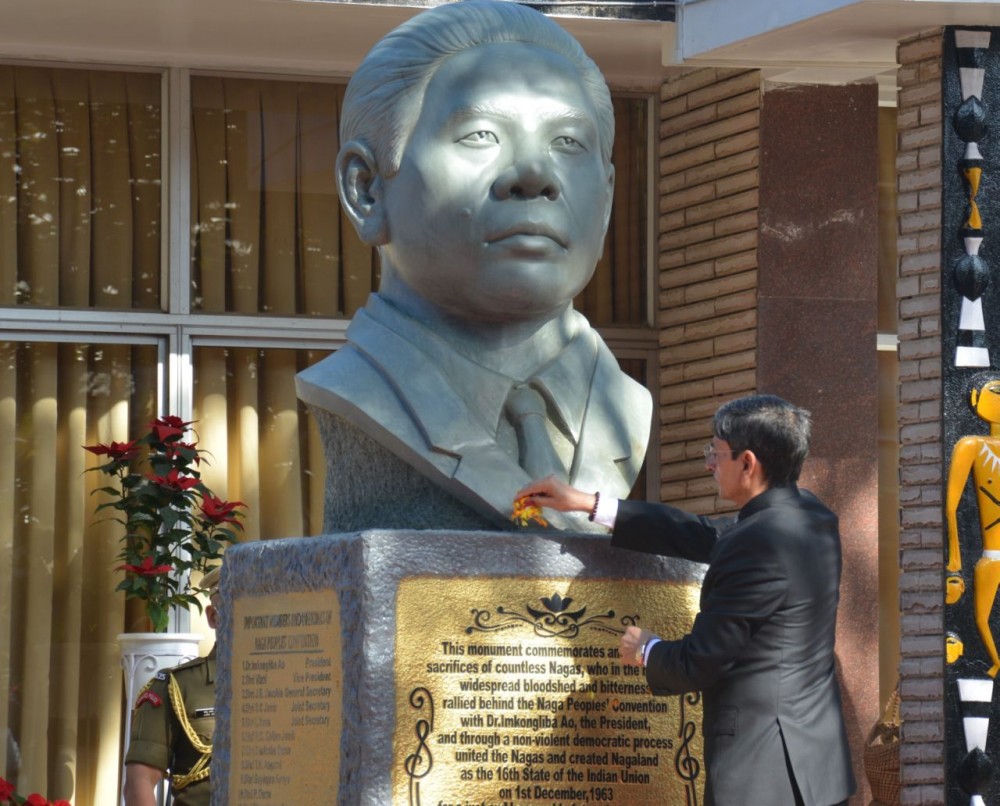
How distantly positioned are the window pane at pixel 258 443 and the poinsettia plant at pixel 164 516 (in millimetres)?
818

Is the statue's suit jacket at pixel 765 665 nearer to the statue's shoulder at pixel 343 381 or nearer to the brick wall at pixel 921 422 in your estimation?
the statue's shoulder at pixel 343 381

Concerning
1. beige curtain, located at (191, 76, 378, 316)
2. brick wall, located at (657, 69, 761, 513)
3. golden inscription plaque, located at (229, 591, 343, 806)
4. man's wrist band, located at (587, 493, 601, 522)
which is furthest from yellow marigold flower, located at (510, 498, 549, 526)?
beige curtain, located at (191, 76, 378, 316)

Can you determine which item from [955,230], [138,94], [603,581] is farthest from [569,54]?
[138,94]

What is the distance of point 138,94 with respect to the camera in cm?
962

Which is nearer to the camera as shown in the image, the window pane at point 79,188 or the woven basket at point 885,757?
the woven basket at point 885,757

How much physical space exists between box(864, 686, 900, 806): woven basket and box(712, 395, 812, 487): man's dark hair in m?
3.88

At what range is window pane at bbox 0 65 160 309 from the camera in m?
9.41

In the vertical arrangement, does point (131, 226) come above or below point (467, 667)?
above

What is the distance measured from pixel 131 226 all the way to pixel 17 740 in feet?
7.75

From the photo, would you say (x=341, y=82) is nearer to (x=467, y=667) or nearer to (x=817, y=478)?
(x=817, y=478)

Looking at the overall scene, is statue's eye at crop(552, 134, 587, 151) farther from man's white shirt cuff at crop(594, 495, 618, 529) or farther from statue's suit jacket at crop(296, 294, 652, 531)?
man's white shirt cuff at crop(594, 495, 618, 529)

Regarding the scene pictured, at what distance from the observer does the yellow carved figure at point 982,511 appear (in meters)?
7.80

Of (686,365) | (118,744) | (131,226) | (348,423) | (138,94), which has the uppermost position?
(138,94)

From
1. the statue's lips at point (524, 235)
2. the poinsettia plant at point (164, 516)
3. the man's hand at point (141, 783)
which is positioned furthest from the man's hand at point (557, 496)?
the poinsettia plant at point (164, 516)
